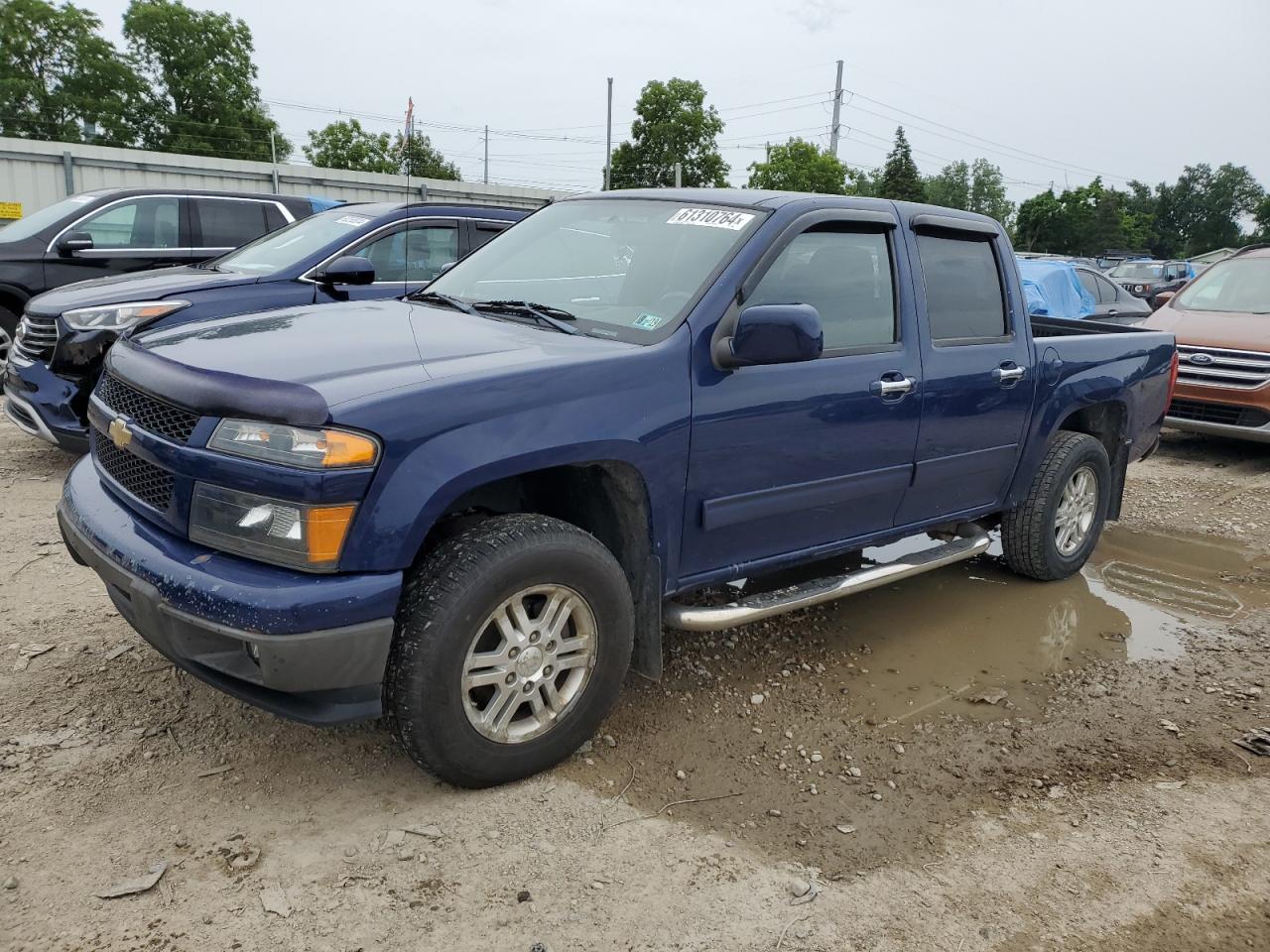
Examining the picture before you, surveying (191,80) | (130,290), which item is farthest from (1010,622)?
(191,80)

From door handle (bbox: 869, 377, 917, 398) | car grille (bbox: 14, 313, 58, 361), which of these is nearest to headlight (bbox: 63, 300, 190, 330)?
car grille (bbox: 14, 313, 58, 361)

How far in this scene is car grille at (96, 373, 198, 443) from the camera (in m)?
2.72

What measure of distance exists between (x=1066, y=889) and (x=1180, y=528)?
4588mm

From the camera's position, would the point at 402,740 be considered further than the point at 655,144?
No

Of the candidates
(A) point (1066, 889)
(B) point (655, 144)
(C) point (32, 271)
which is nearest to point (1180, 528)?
(A) point (1066, 889)

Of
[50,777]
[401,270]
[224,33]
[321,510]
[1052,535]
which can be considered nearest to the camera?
[321,510]

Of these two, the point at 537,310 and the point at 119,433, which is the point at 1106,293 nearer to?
the point at 537,310

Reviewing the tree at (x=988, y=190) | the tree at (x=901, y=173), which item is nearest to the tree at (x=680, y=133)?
the tree at (x=901, y=173)

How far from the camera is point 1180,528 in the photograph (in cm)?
649

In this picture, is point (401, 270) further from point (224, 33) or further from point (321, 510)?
point (224, 33)

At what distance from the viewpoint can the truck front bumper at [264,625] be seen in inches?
96.7

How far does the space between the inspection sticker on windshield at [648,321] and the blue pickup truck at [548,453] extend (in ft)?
0.04

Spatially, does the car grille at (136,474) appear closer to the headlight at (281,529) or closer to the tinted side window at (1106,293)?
the headlight at (281,529)

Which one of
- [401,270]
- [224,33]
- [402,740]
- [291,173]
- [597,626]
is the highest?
[224,33]
